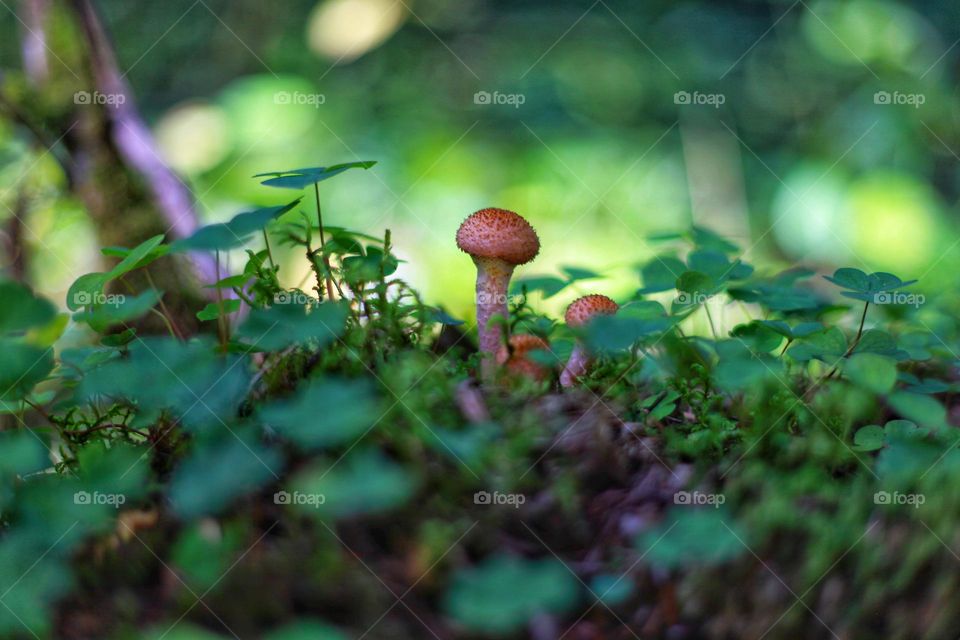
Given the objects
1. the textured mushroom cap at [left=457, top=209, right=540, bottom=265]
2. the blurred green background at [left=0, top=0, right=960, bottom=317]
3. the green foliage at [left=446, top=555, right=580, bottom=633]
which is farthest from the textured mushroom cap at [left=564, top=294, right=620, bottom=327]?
the blurred green background at [left=0, top=0, right=960, bottom=317]

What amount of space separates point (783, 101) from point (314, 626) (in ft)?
10.6

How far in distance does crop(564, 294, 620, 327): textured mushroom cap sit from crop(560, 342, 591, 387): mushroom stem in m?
0.04

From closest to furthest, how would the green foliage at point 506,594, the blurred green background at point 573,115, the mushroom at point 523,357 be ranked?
the green foliage at point 506,594 → the mushroom at point 523,357 → the blurred green background at point 573,115

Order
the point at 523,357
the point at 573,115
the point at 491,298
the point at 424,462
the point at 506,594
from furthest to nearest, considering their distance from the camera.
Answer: the point at 573,115
the point at 491,298
the point at 523,357
the point at 424,462
the point at 506,594

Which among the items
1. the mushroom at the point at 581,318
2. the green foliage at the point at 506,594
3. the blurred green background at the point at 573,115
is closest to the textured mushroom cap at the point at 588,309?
the mushroom at the point at 581,318

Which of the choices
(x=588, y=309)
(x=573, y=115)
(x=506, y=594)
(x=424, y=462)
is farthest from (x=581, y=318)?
(x=573, y=115)

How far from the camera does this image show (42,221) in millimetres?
2164

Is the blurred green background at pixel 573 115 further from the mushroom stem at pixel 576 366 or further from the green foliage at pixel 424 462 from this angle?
the green foliage at pixel 424 462

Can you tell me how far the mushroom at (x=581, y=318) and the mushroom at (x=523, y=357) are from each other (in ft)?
0.12

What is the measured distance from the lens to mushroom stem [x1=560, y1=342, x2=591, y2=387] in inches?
42.9

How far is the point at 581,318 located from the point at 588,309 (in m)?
0.02

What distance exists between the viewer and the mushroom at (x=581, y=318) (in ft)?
3.59

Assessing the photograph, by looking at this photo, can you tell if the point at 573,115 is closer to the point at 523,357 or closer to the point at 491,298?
the point at 491,298

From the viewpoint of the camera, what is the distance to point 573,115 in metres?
3.36
